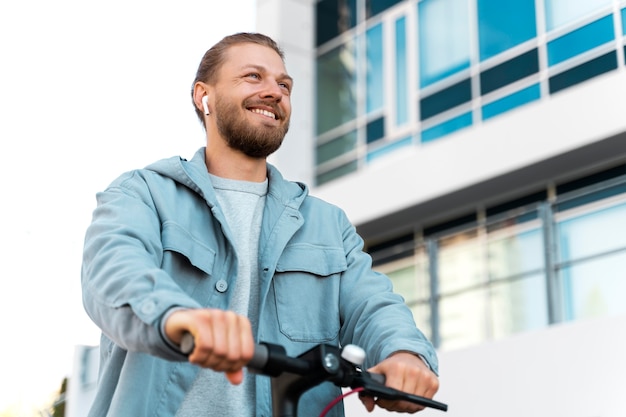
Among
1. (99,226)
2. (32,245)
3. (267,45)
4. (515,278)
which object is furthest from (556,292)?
(99,226)

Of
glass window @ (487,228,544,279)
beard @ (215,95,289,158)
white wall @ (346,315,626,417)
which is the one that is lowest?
beard @ (215,95,289,158)

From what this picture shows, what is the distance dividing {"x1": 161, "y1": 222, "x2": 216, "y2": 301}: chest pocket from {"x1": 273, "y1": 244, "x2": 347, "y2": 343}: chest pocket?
0.58 ft

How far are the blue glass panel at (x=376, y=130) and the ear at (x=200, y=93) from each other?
9.76m

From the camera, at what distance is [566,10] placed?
10.8m

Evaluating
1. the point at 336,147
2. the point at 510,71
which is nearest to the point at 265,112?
the point at 510,71

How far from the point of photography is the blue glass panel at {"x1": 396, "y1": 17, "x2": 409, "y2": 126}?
12.4 meters

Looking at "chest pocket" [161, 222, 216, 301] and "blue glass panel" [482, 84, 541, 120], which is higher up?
"blue glass panel" [482, 84, 541, 120]

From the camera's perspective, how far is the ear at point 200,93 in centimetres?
279

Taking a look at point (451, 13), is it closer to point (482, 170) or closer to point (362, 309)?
point (482, 170)

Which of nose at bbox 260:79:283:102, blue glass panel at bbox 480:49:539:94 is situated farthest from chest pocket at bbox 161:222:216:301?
blue glass panel at bbox 480:49:539:94

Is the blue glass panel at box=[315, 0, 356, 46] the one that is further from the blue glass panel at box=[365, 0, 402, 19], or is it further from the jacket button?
the jacket button

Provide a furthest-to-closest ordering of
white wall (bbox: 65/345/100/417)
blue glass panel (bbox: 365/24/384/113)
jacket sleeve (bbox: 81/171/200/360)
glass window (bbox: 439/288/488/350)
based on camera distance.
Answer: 1. blue glass panel (bbox: 365/24/384/113)
2. glass window (bbox: 439/288/488/350)
3. white wall (bbox: 65/345/100/417)
4. jacket sleeve (bbox: 81/171/200/360)

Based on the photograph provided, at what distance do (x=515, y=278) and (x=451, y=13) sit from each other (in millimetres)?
3911

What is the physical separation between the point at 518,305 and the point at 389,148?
3.59 metres
